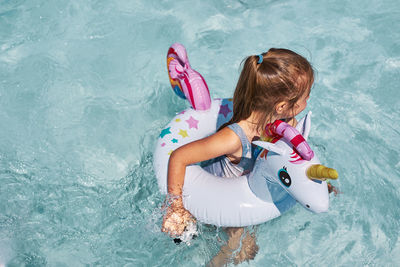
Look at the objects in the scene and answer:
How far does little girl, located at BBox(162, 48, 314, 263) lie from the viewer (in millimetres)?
1943

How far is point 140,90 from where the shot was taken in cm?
348

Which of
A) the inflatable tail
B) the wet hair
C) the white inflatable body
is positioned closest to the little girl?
the wet hair

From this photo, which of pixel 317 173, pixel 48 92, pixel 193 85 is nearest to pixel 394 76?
pixel 193 85

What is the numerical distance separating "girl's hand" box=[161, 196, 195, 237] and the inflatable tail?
0.62 meters

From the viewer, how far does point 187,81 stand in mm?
2471

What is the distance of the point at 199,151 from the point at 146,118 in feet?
4.23

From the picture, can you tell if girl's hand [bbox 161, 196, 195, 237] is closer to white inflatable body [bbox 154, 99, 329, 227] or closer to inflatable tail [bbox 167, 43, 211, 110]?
white inflatable body [bbox 154, 99, 329, 227]

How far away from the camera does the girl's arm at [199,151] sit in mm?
2100

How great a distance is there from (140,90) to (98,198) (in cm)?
106

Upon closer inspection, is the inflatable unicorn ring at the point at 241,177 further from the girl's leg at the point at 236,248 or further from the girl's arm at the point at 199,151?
the girl's leg at the point at 236,248

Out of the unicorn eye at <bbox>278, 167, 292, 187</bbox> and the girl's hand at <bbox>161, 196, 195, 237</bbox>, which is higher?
the unicorn eye at <bbox>278, 167, 292, 187</bbox>

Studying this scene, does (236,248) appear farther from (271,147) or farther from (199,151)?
(271,147)

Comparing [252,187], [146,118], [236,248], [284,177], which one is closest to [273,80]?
[284,177]

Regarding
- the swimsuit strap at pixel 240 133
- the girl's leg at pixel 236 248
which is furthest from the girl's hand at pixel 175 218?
the swimsuit strap at pixel 240 133
